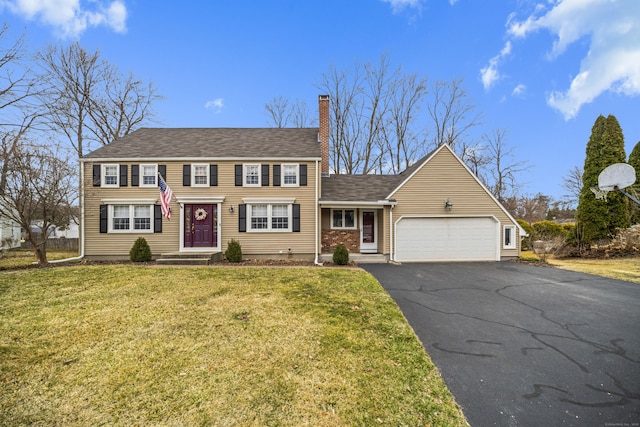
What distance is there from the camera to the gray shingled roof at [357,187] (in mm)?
13078

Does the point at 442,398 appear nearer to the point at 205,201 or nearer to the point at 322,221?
the point at 322,221

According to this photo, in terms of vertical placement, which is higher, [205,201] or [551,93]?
[551,93]

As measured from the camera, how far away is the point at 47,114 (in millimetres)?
14742

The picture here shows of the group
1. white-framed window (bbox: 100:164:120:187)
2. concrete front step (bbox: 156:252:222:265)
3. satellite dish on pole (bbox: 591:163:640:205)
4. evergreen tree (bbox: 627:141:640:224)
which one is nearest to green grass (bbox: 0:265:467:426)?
concrete front step (bbox: 156:252:222:265)

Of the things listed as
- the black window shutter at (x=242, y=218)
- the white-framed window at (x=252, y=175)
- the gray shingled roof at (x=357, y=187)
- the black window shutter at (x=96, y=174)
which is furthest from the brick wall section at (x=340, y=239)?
the black window shutter at (x=96, y=174)

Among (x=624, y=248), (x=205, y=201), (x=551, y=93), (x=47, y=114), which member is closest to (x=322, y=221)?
(x=205, y=201)

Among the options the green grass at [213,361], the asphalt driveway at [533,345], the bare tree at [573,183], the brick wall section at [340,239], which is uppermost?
the bare tree at [573,183]

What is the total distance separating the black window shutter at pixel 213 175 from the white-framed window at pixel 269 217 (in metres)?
2.01

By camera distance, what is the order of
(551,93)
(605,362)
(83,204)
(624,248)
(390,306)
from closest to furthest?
(605,362), (390,306), (83,204), (624,248), (551,93)

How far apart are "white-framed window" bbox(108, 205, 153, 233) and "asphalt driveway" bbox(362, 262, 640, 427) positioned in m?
11.2

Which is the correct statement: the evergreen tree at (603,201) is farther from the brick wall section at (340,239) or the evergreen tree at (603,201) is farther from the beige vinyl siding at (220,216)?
the beige vinyl siding at (220,216)

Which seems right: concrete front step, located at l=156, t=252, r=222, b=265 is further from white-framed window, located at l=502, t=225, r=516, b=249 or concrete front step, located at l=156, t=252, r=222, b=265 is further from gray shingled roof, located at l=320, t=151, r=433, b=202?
white-framed window, located at l=502, t=225, r=516, b=249

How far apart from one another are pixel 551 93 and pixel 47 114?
28.3 metres

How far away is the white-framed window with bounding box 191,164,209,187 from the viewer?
41.2ft
